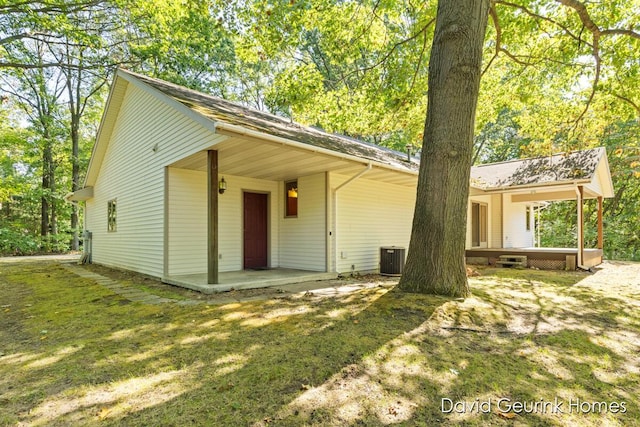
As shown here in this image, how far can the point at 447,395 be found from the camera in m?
2.26

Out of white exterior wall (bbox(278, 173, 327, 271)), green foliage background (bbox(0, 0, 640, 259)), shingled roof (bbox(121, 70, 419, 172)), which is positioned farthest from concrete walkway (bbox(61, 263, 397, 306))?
green foliage background (bbox(0, 0, 640, 259))

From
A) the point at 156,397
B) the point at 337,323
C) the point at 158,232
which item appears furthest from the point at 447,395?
the point at 158,232

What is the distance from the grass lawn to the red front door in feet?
11.8

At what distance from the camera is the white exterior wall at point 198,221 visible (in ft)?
23.1

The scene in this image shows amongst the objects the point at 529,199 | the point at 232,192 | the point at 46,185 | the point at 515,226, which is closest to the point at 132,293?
the point at 232,192

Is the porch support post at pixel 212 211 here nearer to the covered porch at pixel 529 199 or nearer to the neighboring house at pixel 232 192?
the neighboring house at pixel 232 192

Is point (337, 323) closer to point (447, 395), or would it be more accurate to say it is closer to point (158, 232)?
point (447, 395)

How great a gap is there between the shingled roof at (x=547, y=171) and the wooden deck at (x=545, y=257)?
2.23 m

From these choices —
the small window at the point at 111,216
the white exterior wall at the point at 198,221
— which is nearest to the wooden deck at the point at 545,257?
the white exterior wall at the point at 198,221

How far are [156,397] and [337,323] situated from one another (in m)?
2.04

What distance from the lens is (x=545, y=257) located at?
1019 cm

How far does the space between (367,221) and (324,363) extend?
628 centimetres

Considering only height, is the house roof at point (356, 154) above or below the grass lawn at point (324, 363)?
above

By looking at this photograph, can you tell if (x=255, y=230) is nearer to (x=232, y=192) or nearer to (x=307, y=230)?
(x=232, y=192)
